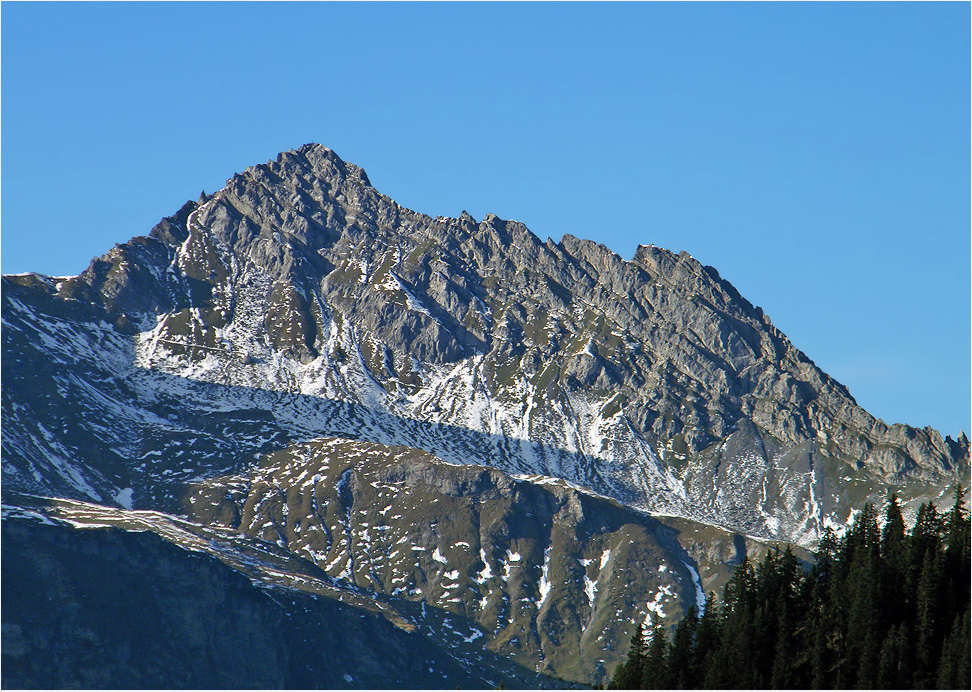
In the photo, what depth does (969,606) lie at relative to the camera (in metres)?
199

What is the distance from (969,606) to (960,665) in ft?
33.2

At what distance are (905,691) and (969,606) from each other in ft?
47.9

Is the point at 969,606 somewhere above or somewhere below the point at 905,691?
above

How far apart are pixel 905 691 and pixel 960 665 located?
928 cm

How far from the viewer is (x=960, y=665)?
632 feet
